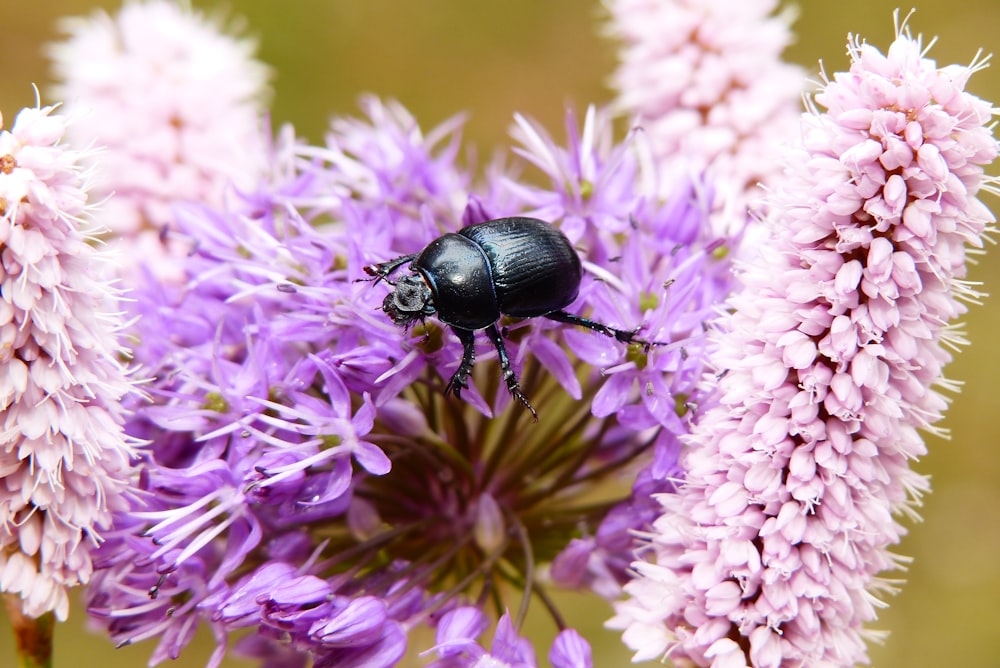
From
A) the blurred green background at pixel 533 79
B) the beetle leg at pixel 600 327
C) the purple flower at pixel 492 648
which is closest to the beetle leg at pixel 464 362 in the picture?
the beetle leg at pixel 600 327

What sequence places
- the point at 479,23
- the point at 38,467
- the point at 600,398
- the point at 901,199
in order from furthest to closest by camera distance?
the point at 479,23
the point at 600,398
the point at 38,467
the point at 901,199

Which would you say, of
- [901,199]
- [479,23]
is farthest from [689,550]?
[479,23]

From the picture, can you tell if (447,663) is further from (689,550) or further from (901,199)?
(901,199)

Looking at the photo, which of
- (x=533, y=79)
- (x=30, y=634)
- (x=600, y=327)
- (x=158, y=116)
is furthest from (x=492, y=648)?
(x=533, y=79)

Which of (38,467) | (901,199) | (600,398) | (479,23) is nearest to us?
(901,199)

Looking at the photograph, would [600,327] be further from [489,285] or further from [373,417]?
[373,417]

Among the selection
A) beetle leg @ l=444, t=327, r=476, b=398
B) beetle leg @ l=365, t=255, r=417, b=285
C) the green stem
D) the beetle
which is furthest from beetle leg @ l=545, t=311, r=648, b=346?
the green stem
